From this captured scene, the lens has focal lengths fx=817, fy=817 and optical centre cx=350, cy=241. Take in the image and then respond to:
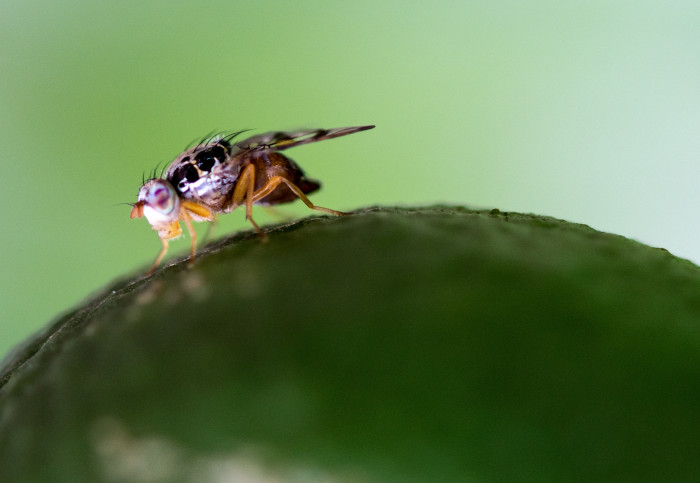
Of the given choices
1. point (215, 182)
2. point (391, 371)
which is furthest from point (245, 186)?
point (391, 371)

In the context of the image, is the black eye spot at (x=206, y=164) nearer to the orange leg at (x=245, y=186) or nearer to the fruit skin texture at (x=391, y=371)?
the orange leg at (x=245, y=186)

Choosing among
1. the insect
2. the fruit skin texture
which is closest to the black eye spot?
the insect

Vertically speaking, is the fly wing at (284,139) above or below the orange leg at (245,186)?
above

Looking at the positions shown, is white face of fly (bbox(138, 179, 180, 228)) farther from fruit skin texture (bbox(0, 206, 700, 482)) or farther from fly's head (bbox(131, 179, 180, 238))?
fruit skin texture (bbox(0, 206, 700, 482))

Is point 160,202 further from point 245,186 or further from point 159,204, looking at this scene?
point 245,186

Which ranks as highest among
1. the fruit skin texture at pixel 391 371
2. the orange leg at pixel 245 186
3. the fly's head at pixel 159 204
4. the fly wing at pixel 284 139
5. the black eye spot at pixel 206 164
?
the fly wing at pixel 284 139

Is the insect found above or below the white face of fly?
above

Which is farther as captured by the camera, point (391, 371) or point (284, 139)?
point (284, 139)

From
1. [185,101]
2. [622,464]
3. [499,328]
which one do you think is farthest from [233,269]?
[185,101]

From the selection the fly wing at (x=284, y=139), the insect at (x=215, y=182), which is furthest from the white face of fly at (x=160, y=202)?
the fly wing at (x=284, y=139)
